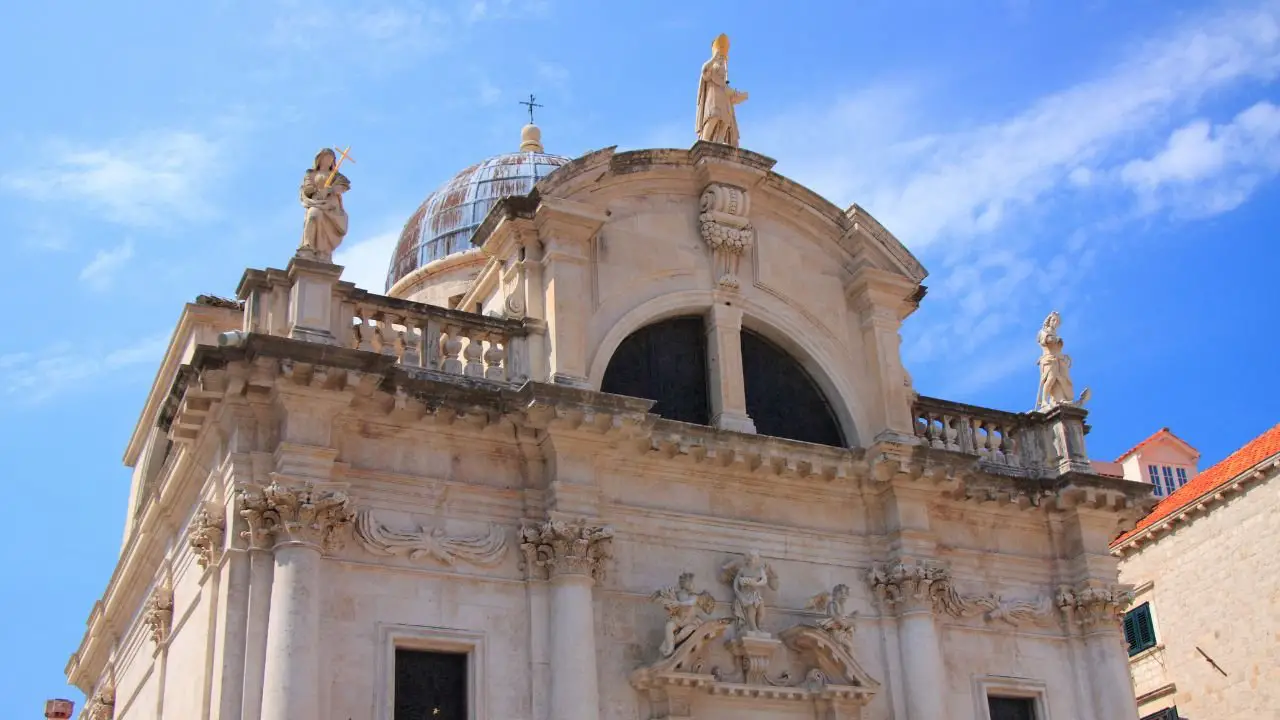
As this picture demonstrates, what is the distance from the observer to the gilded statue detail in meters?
18.8

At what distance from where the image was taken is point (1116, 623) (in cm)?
1809

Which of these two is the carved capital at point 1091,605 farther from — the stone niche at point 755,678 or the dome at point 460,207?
the dome at point 460,207

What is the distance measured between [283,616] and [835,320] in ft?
26.9

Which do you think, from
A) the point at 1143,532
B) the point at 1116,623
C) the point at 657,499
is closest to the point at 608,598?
the point at 657,499

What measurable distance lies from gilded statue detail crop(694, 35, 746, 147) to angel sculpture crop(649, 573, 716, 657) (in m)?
6.04

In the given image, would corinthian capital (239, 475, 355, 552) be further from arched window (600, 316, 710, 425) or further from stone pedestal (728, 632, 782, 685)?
stone pedestal (728, 632, 782, 685)

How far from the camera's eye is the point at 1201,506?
24891 mm

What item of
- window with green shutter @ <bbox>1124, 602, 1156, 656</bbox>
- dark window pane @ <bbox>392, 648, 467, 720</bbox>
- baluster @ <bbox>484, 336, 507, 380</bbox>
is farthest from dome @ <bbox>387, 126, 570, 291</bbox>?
window with green shutter @ <bbox>1124, 602, 1156, 656</bbox>

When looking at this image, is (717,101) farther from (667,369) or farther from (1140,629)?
(1140,629)

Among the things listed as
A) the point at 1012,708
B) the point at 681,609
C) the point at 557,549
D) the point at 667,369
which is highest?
the point at 667,369

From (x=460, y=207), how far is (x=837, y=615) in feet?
38.8

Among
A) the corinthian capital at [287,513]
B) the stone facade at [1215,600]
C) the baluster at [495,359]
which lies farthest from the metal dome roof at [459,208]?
the stone facade at [1215,600]

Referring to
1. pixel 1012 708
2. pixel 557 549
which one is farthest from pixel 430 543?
pixel 1012 708

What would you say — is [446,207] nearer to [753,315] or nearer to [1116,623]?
[753,315]
